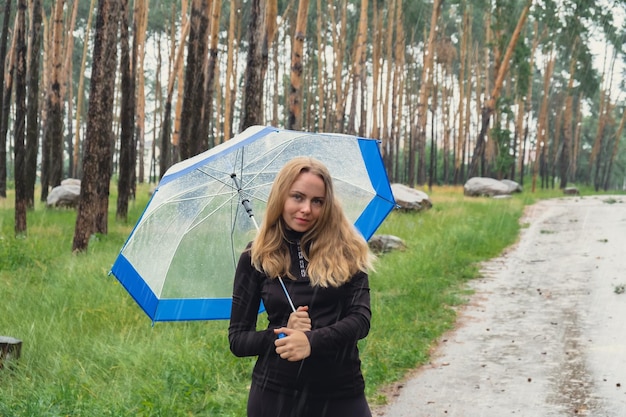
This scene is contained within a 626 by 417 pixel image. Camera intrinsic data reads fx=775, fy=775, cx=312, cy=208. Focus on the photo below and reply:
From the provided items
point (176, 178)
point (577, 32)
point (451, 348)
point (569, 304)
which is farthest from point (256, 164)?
point (577, 32)

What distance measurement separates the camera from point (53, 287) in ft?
30.5

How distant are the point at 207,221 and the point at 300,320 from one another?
6.93ft

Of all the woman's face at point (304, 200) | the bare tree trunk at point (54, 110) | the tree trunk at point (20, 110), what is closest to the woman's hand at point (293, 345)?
the woman's face at point (304, 200)

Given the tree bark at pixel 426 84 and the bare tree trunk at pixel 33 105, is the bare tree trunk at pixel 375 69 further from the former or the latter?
the bare tree trunk at pixel 33 105

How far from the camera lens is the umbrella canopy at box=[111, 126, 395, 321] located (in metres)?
4.28

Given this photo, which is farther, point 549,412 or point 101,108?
point 101,108

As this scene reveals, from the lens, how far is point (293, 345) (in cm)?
245

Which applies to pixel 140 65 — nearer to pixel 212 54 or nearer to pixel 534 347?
pixel 212 54

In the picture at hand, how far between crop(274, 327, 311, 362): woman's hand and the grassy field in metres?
3.03

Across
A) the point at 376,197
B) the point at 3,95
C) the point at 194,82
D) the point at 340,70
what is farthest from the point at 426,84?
the point at 376,197

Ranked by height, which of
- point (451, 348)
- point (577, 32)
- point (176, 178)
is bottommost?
point (451, 348)

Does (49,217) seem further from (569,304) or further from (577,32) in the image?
(577,32)

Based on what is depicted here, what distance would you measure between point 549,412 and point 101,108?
9.06 metres

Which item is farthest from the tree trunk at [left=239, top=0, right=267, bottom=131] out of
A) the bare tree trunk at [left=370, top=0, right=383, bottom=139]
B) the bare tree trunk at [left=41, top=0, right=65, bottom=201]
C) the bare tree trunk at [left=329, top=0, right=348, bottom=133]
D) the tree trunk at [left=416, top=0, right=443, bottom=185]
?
the bare tree trunk at [left=370, top=0, right=383, bottom=139]
